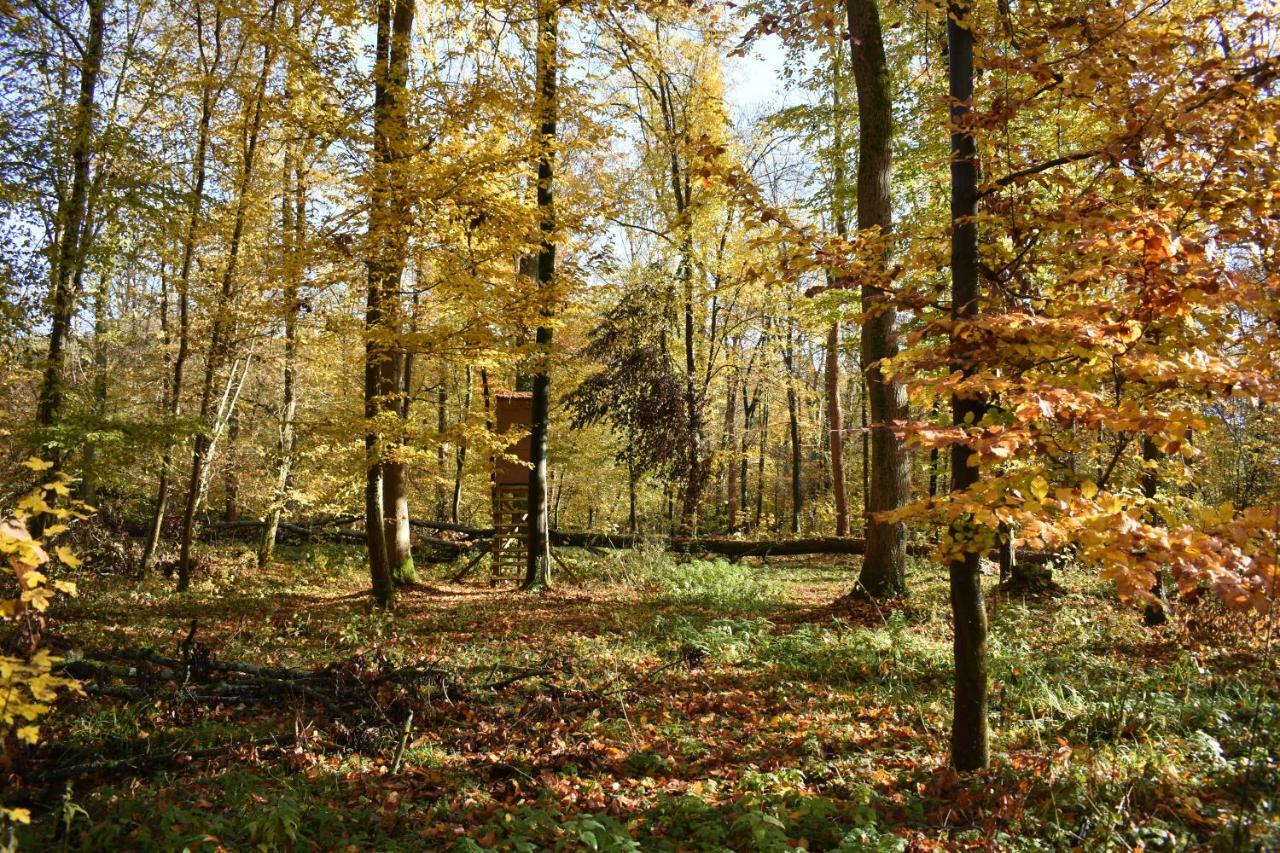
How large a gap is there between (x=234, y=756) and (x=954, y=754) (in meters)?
4.64

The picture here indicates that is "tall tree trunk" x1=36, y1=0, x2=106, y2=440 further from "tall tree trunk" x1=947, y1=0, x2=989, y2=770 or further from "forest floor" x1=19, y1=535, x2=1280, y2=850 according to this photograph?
"tall tree trunk" x1=947, y1=0, x2=989, y2=770

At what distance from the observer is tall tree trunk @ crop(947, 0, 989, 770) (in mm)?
3867

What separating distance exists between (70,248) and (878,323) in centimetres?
958

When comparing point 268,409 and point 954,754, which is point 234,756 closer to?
point 954,754

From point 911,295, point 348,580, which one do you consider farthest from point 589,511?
point 911,295

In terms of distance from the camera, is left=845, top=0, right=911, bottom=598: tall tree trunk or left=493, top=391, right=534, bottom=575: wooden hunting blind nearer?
left=845, top=0, right=911, bottom=598: tall tree trunk

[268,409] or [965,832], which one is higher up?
[268,409]

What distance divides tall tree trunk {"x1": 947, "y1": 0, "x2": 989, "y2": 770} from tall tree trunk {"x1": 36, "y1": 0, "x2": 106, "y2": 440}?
9193mm

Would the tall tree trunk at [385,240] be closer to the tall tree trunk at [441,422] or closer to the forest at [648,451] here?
the forest at [648,451]

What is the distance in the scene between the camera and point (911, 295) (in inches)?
158

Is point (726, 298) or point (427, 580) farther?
point (726, 298)

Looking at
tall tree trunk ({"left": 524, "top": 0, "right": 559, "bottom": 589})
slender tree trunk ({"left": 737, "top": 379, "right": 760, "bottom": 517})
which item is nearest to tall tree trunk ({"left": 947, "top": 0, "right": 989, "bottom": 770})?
tall tree trunk ({"left": 524, "top": 0, "right": 559, "bottom": 589})

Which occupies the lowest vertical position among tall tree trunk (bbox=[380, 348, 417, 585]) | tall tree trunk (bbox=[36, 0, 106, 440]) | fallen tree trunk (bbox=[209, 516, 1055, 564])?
fallen tree trunk (bbox=[209, 516, 1055, 564])

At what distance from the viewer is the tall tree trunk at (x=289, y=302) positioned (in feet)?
27.4
